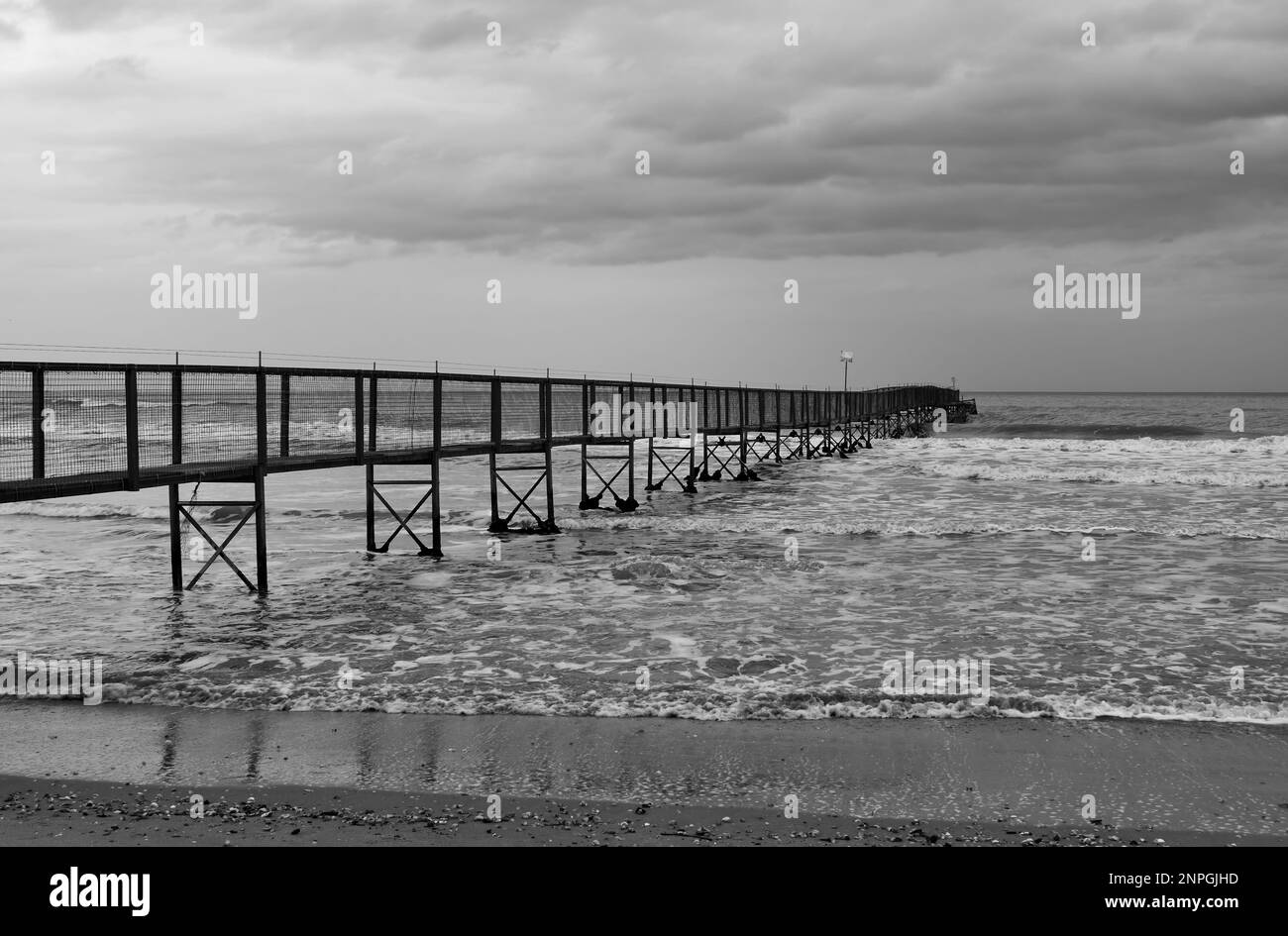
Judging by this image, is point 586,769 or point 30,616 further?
point 30,616

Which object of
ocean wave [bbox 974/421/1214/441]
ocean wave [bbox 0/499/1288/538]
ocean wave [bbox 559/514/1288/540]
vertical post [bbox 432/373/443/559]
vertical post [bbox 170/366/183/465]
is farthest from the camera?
ocean wave [bbox 974/421/1214/441]

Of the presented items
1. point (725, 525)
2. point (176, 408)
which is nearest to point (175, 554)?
point (176, 408)

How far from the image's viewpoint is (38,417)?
10633 mm

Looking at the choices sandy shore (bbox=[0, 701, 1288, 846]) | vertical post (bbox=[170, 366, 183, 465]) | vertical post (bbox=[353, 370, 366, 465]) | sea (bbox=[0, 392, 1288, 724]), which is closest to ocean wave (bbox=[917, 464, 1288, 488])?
sea (bbox=[0, 392, 1288, 724])

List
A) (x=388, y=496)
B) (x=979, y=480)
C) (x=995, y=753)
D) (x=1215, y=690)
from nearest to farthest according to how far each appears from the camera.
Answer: (x=995, y=753)
(x=1215, y=690)
(x=388, y=496)
(x=979, y=480)

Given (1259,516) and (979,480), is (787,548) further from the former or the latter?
(979,480)

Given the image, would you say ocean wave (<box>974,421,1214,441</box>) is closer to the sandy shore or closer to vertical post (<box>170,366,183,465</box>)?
vertical post (<box>170,366,183,465</box>)

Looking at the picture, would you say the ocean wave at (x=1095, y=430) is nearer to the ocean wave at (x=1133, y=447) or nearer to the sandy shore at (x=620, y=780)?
the ocean wave at (x=1133, y=447)

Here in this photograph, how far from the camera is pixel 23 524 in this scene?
2178 centimetres

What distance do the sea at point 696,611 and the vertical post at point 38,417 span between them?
1976 mm

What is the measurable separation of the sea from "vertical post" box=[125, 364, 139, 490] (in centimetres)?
182

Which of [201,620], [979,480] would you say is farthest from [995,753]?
[979,480]

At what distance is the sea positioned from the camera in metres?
8.81
